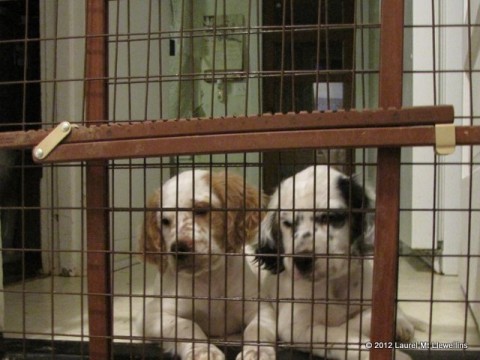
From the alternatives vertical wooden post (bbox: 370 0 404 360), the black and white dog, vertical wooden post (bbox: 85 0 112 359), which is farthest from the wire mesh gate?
the black and white dog

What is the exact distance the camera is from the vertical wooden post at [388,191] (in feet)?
3.54

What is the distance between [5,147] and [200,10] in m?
1.44

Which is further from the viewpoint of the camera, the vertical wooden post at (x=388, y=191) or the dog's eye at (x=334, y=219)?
the dog's eye at (x=334, y=219)

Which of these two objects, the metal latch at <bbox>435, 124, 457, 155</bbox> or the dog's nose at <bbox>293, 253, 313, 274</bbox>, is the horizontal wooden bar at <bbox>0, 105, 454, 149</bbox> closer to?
the metal latch at <bbox>435, 124, 457, 155</bbox>

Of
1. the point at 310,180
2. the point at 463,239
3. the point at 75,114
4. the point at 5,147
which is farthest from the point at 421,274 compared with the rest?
the point at 5,147

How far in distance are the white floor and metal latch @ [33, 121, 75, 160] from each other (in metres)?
0.35

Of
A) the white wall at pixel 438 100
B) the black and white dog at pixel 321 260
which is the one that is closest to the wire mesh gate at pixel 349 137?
the black and white dog at pixel 321 260

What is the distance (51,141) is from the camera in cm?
117

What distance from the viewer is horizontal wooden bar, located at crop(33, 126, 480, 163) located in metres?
1.03

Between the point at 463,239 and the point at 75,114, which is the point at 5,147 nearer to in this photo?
the point at 75,114

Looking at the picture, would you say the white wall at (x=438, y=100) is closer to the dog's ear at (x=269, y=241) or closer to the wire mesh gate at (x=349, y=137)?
the dog's ear at (x=269, y=241)

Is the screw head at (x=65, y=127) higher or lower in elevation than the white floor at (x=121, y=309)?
higher

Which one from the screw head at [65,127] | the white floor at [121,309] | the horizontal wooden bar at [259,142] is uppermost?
the screw head at [65,127]

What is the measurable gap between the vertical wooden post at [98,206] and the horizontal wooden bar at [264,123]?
12cm
